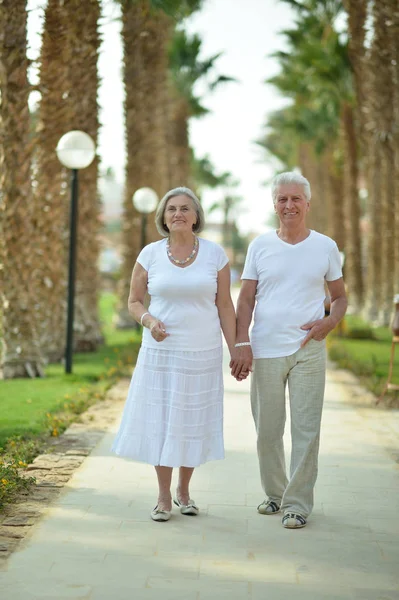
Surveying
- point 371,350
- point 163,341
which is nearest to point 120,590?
point 163,341

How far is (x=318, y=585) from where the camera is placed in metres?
4.33

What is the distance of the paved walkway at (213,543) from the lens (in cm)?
426

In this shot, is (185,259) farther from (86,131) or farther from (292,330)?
(86,131)

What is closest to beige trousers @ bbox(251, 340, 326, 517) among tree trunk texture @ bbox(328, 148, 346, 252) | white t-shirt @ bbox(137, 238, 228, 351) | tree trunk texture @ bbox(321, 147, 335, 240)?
white t-shirt @ bbox(137, 238, 228, 351)

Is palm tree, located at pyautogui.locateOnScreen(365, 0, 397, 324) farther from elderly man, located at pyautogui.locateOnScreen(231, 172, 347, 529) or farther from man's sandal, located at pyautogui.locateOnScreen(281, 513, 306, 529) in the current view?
man's sandal, located at pyautogui.locateOnScreen(281, 513, 306, 529)

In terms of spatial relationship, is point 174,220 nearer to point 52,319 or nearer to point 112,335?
point 52,319

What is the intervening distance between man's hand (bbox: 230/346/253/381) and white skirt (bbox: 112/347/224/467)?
13 centimetres

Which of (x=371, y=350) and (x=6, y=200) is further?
(x=371, y=350)

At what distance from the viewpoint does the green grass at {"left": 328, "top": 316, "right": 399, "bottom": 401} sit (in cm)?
1243

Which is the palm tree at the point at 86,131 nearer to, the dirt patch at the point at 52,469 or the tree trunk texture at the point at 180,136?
the dirt patch at the point at 52,469

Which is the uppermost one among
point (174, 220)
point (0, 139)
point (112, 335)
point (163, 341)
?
point (0, 139)

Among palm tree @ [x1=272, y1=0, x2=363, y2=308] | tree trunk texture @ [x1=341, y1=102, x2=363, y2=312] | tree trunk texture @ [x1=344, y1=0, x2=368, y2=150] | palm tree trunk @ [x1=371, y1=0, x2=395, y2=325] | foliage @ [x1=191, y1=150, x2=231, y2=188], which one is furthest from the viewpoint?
foliage @ [x1=191, y1=150, x2=231, y2=188]

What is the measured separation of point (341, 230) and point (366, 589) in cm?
2680

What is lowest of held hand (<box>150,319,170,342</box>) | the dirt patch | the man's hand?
the dirt patch
